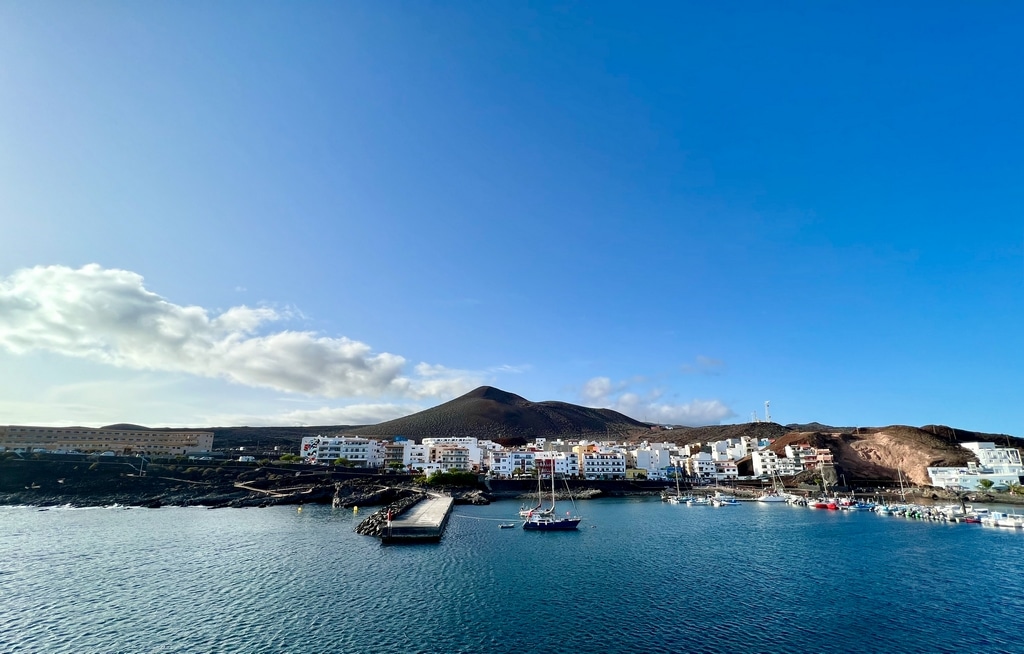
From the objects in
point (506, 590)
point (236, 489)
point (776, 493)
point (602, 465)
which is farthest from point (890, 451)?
point (236, 489)

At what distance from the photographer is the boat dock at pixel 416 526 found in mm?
46969

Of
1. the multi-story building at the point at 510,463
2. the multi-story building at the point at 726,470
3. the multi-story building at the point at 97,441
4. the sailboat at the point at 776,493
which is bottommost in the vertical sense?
the sailboat at the point at 776,493

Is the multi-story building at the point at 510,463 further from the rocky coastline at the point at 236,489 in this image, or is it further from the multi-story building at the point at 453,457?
the rocky coastline at the point at 236,489

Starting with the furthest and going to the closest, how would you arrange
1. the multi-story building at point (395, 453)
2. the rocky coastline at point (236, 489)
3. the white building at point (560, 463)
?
the multi-story building at point (395, 453) < the white building at point (560, 463) < the rocky coastline at point (236, 489)

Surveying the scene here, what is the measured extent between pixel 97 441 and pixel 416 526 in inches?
5150

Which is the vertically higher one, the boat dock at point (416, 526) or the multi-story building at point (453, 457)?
the multi-story building at point (453, 457)


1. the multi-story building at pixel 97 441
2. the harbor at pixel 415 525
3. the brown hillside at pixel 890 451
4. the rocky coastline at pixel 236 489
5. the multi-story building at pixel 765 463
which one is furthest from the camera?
the multi-story building at pixel 765 463

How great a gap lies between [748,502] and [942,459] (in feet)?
215

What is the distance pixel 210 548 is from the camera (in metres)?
43.1

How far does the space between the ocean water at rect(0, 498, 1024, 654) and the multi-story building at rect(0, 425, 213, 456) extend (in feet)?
274

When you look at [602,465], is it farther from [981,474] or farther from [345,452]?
[981,474]

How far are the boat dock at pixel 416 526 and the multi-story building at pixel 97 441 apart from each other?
102 m

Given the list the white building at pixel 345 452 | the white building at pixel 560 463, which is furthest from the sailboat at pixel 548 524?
the white building at pixel 345 452

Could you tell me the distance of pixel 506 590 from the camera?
103 feet
